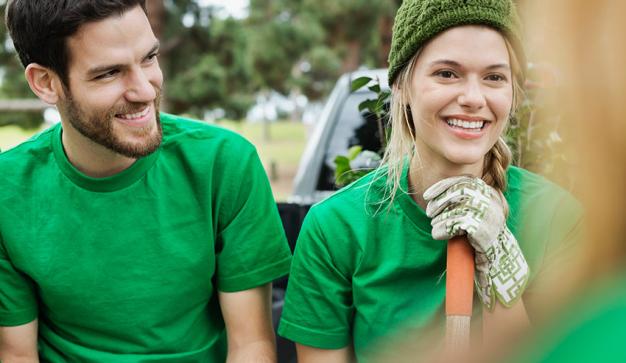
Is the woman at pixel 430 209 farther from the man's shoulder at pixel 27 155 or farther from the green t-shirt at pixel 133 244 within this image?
the man's shoulder at pixel 27 155

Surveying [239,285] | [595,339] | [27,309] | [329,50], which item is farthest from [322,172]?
[329,50]

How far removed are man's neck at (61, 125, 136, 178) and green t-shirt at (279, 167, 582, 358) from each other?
2.09 feet

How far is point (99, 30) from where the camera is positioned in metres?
2.18

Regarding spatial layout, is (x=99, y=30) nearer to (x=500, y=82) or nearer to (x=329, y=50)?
(x=500, y=82)

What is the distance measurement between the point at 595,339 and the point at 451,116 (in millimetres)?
1349

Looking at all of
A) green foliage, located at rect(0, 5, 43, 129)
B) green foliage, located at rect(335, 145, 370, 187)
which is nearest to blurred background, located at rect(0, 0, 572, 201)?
green foliage, located at rect(0, 5, 43, 129)

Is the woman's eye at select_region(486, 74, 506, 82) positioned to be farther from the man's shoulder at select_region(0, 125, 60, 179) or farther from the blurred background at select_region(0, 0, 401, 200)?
the blurred background at select_region(0, 0, 401, 200)

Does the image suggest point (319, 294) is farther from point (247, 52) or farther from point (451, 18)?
point (247, 52)

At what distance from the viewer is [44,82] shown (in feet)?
7.71

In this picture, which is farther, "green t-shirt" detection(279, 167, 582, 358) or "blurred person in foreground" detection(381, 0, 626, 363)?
"green t-shirt" detection(279, 167, 582, 358)

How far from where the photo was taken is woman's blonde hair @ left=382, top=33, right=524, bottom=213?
6.63 feet

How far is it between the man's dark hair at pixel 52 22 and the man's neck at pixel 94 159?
182 mm

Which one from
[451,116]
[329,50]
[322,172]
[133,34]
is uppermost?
[133,34]

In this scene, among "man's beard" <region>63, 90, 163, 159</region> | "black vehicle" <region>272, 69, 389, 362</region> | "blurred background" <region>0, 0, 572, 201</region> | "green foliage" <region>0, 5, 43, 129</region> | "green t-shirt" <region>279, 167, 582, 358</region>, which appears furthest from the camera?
"blurred background" <region>0, 0, 572, 201</region>
